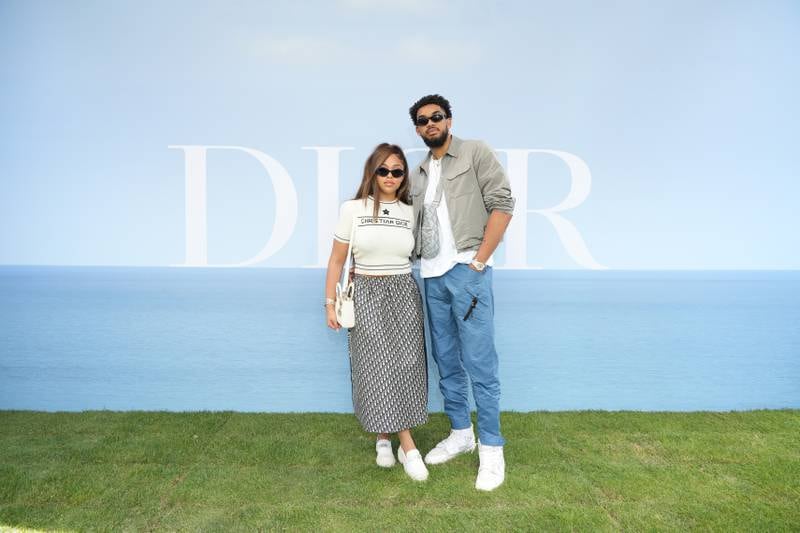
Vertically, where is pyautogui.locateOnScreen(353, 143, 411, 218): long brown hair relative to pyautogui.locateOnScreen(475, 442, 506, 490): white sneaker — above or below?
above

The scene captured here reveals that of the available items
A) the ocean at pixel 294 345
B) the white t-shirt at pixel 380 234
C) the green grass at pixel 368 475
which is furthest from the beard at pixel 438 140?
the green grass at pixel 368 475

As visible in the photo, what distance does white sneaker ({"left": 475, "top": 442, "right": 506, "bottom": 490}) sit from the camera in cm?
234

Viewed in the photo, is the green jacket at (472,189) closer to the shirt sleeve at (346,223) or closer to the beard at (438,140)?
the beard at (438,140)

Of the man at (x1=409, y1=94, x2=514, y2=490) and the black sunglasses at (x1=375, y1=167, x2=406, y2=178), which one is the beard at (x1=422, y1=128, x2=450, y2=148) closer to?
the man at (x1=409, y1=94, x2=514, y2=490)

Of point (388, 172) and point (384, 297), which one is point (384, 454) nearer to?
point (384, 297)

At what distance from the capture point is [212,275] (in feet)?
11.5

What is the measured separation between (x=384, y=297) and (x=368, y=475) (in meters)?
0.84

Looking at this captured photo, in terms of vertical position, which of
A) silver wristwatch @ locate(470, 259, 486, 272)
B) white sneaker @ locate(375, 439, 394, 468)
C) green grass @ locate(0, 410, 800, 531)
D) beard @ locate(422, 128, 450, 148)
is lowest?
green grass @ locate(0, 410, 800, 531)

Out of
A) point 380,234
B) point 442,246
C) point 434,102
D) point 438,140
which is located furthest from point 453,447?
point 434,102

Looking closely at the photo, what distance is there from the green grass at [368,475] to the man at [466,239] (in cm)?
32

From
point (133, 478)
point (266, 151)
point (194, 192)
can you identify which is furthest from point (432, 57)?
point (133, 478)

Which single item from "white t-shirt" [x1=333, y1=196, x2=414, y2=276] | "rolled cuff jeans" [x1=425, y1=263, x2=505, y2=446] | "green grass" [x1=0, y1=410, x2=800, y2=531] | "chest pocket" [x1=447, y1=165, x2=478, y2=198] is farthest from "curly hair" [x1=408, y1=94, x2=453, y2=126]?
"green grass" [x1=0, y1=410, x2=800, y2=531]

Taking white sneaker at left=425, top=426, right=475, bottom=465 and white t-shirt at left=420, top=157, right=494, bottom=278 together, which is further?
white sneaker at left=425, top=426, right=475, bottom=465

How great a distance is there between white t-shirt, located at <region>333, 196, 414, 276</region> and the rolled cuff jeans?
0.71ft
